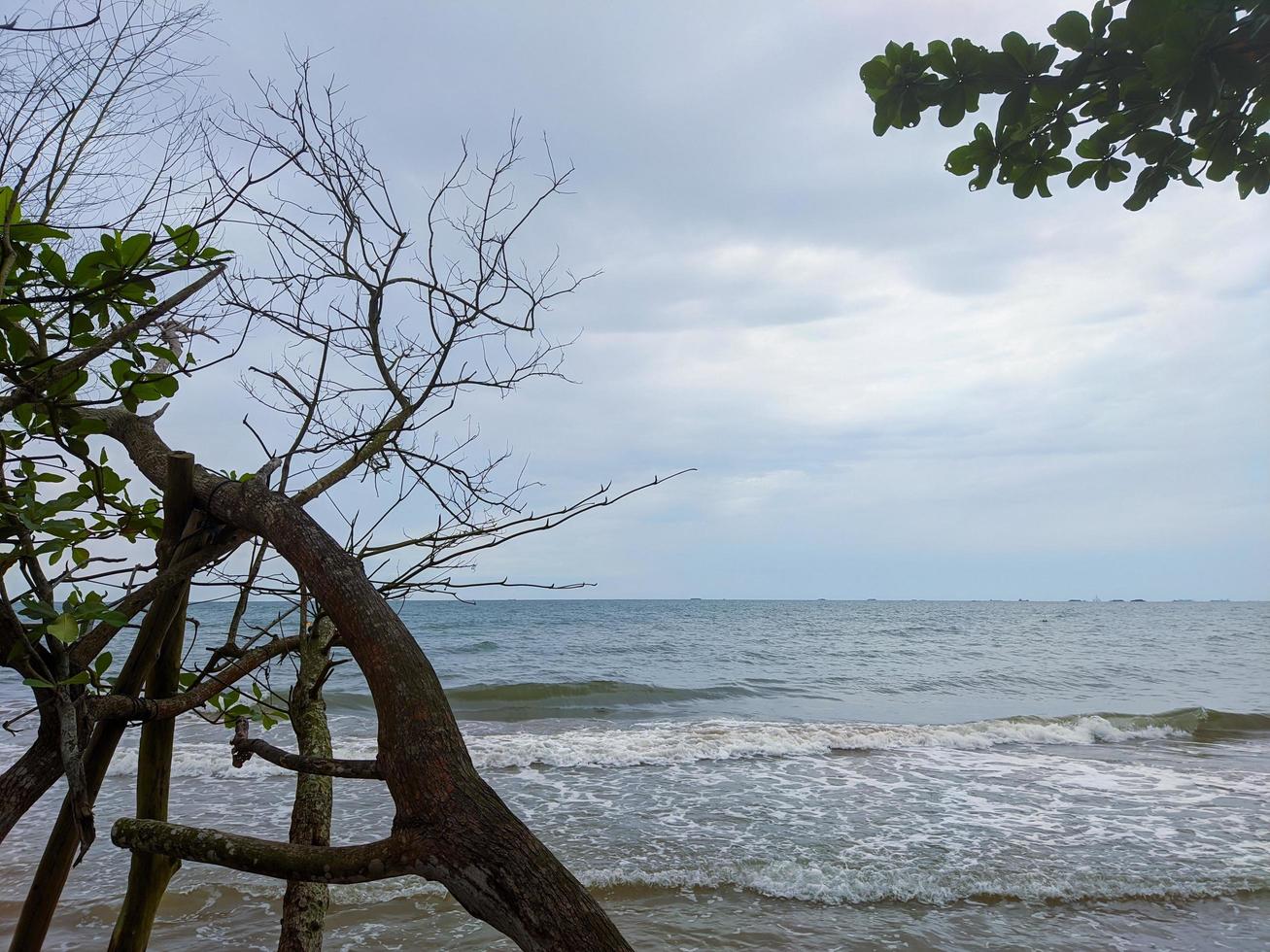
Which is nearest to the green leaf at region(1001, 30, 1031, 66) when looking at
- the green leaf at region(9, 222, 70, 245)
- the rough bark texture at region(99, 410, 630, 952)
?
the rough bark texture at region(99, 410, 630, 952)

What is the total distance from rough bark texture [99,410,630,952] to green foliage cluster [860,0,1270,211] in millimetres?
1127

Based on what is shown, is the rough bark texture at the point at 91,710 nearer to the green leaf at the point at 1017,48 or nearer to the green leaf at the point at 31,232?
the green leaf at the point at 31,232

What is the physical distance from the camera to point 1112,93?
4.10 feet

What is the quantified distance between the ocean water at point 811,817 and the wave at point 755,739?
55 millimetres

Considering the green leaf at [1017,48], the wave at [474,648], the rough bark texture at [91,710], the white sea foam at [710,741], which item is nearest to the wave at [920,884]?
the white sea foam at [710,741]

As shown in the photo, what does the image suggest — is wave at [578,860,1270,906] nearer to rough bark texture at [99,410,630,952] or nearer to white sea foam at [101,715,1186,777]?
white sea foam at [101,715,1186,777]

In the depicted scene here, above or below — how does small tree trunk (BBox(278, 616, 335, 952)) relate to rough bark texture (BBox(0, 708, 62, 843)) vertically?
below

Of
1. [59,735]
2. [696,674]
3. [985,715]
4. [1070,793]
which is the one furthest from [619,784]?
[696,674]

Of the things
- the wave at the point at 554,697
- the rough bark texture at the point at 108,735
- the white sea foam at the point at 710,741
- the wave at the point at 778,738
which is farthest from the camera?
the wave at the point at 554,697

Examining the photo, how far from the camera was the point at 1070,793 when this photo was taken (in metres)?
8.60

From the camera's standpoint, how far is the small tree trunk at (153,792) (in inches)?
61.0

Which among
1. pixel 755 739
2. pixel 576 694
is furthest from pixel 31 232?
pixel 576 694

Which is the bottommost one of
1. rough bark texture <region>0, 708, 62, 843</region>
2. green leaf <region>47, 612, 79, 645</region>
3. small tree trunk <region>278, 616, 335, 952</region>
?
small tree trunk <region>278, 616, 335, 952</region>

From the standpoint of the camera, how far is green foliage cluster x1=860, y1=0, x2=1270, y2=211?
3.18 feet
